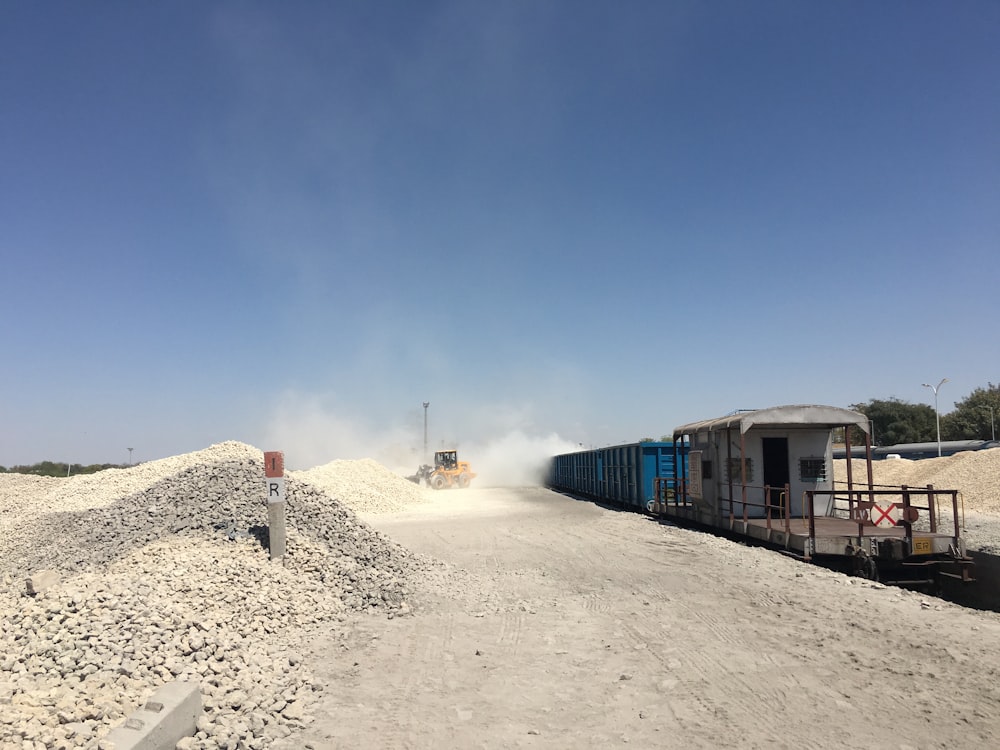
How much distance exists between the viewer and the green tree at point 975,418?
2625 inches

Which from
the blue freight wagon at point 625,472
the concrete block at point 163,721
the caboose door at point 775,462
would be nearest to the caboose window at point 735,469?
the caboose door at point 775,462

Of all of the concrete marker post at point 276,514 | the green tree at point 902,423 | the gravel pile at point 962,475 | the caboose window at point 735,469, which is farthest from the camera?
the green tree at point 902,423

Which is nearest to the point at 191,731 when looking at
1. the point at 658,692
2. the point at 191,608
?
the point at 191,608

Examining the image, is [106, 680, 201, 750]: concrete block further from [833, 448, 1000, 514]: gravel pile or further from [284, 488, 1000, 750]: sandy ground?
[833, 448, 1000, 514]: gravel pile

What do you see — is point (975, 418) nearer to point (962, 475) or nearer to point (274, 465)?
point (962, 475)

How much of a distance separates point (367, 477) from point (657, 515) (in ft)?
61.9

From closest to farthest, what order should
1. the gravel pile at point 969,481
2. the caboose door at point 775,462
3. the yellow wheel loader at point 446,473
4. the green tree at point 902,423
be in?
the caboose door at point 775,462 → the gravel pile at point 969,481 → the yellow wheel loader at point 446,473 → the green tree at point 902,423

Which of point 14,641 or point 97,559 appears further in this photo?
point 97,559

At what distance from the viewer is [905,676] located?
21.0 ft

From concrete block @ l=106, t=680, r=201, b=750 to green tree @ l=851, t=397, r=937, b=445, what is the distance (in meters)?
81.7

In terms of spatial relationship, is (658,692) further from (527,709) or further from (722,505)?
(722,505)

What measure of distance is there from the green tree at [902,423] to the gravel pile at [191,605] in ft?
254

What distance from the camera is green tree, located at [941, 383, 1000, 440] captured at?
219 feet

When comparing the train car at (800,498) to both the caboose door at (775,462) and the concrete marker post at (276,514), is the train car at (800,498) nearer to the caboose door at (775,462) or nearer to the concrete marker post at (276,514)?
the caboose door at (775,462)
